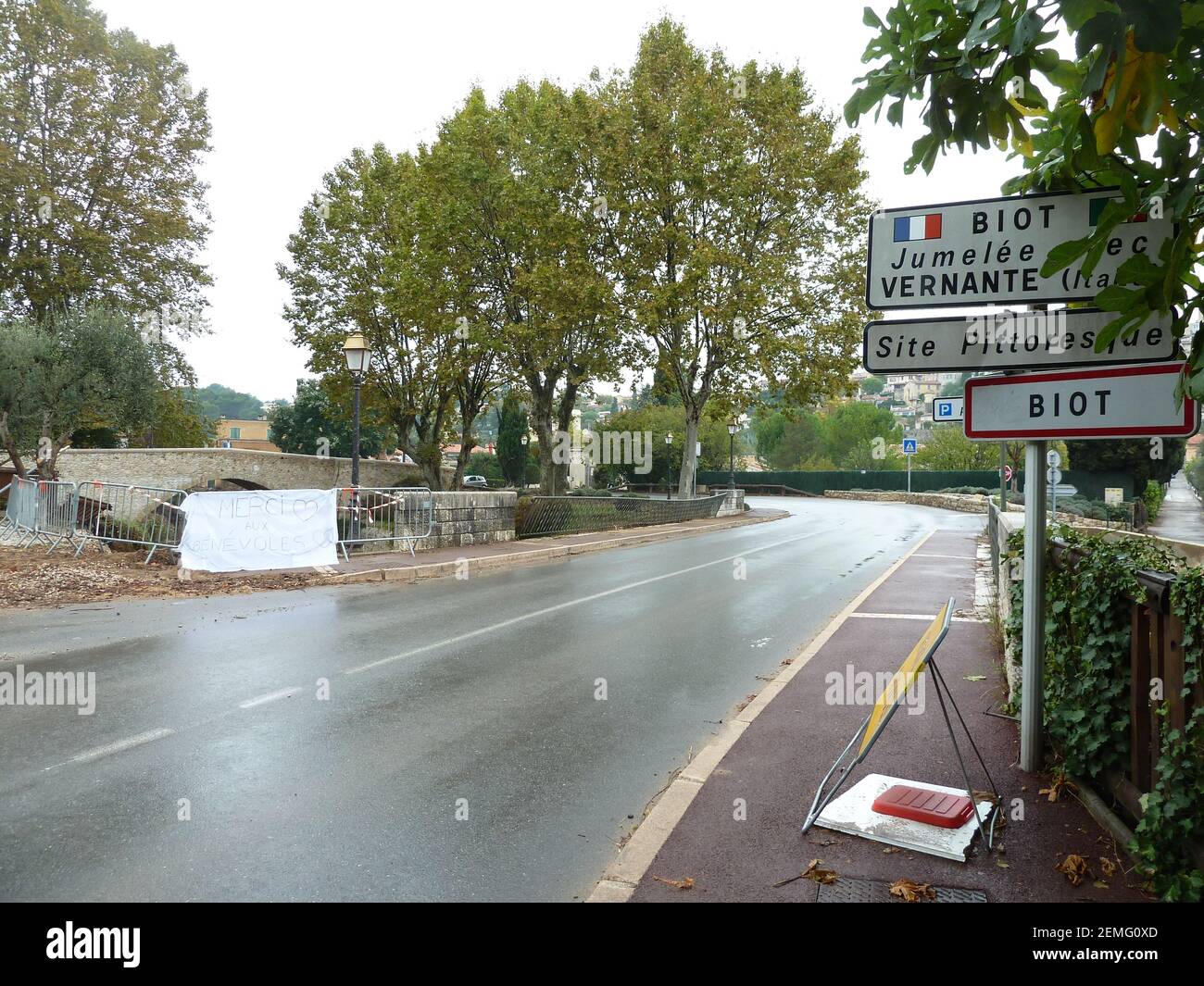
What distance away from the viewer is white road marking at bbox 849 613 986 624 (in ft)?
32.0

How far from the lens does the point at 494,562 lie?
52.4 feet

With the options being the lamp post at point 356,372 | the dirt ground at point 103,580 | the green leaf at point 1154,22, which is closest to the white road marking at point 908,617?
the dirt ground at point 103,580

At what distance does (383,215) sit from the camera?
104 ft

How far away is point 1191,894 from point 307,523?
13.1 metres

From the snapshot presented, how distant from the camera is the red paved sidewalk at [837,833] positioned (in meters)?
3.32

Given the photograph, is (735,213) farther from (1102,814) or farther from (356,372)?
(1102,814)

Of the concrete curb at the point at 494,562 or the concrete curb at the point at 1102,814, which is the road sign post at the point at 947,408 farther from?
the concrete curb at the point at 494,562

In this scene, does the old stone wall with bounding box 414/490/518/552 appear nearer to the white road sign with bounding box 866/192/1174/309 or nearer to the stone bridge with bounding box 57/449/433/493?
the stone bridge with bounding box 57/449/433/493

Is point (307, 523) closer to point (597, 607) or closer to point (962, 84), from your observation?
point (597, 607)

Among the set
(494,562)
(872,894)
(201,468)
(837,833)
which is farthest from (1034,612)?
(201,468)

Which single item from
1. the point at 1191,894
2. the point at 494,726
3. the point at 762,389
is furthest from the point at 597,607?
the point at 762,389

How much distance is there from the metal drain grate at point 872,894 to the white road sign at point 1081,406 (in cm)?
230

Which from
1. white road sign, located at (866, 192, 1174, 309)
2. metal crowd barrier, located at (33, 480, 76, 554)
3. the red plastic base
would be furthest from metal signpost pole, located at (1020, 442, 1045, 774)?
metal crowd barrier, located at (33, 480, 76, 554)

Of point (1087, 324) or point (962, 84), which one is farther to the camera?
point (1087, 324)
